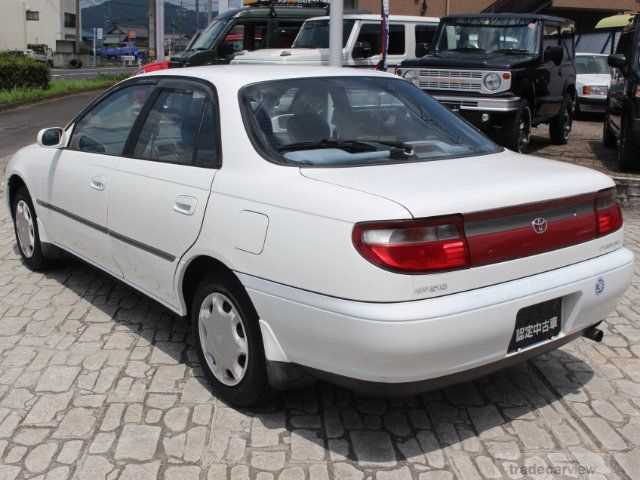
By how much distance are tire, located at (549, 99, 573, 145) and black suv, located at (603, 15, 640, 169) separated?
2.09m

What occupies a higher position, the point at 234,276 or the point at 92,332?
the point at 234,276

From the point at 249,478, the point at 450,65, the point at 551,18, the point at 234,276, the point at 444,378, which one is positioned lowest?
the point at 249,478

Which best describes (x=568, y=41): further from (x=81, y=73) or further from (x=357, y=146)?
(x=81, y=73)

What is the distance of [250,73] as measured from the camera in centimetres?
Answer: 426

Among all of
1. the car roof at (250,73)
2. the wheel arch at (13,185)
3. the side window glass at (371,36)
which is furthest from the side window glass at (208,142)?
the side window glass at (371,36)

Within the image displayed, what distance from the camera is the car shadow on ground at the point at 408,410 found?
11.8ft

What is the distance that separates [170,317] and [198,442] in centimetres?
177

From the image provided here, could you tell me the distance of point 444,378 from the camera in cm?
327

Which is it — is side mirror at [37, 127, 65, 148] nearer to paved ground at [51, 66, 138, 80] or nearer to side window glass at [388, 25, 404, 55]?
side window glass at [388, 25, 404, 55]

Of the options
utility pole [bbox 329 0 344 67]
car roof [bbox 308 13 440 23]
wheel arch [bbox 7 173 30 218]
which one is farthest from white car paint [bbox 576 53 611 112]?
wheel arch [bbox 7 173 30 218]

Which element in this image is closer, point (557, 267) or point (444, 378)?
point (444, 378)

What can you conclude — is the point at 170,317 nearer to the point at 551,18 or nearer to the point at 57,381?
the point at 57,381

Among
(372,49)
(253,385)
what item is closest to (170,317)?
(253,385)

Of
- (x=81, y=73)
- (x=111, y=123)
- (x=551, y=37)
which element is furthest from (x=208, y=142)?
(x=81, y=73)
